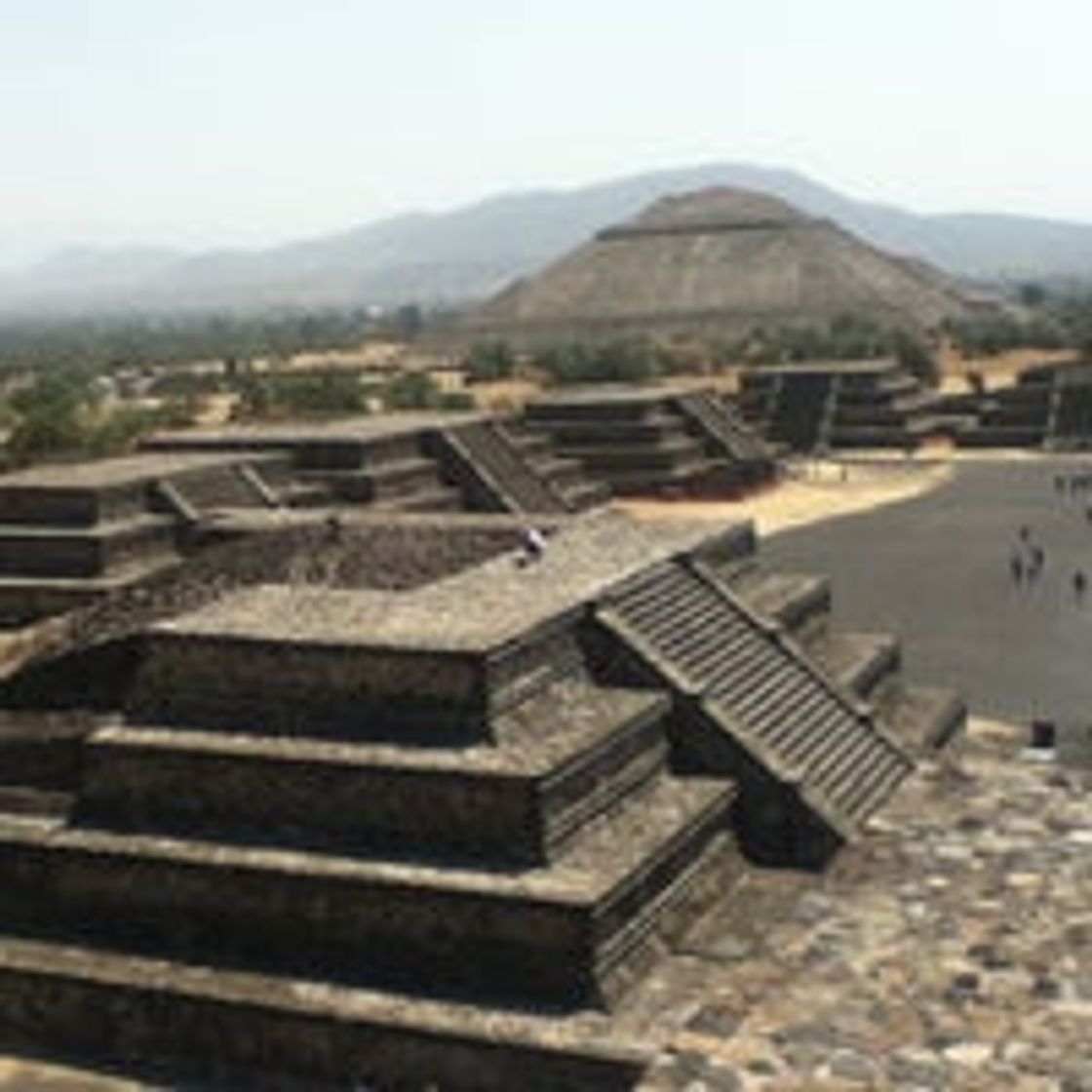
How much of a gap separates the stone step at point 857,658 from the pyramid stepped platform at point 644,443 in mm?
29898

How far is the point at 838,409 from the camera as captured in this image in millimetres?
70875

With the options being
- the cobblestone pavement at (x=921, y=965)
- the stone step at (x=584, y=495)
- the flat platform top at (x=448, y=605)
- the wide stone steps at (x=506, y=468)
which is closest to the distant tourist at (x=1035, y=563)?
the stone step at (x=584, y=495)

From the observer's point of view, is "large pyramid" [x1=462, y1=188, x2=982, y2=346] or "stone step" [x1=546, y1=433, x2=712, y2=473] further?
"large pyramid" [x1=462, y1=188, x2=982, y2=346]

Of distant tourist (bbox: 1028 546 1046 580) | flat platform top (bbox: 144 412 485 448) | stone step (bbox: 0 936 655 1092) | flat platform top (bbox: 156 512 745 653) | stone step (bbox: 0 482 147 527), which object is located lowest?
distant tourist (bbox: 1028 546 1046 580)

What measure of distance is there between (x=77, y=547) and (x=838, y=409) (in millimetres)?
45189

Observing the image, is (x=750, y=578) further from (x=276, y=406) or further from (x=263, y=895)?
(x=276, y=406)

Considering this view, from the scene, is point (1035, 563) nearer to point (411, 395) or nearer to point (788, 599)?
point (788, 599)

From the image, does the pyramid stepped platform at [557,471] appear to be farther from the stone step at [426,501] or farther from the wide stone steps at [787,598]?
the wide stone steps at [787,598]

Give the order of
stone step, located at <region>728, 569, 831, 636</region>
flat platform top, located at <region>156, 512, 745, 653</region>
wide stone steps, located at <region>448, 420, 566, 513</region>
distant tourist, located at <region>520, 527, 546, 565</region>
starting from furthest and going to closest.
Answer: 1. wide stone steps, located at <region>448, 420, 566, 513</region>
2. stone step, located at <region>728, 569, 831, 636</region>
3. distant tourist, located at <region>520, 527, 546, 565</region>
4. flat platform top, located at <region>156, 512, 745, 653</region>

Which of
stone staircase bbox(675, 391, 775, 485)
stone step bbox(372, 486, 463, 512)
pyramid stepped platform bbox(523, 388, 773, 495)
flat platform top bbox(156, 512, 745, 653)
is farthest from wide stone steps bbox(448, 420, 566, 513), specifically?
flat platform top bbox(156, 512, 745, 653)

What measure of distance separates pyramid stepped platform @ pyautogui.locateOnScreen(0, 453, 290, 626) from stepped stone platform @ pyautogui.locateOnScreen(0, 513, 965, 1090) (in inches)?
458

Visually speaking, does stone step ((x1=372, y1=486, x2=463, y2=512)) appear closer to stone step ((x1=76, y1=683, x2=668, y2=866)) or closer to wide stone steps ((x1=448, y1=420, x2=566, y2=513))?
wide stone steps ((x1=448, y1=420, x2=566, y2=513))

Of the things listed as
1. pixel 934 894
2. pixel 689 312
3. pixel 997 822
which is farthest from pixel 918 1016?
pixel 689 312

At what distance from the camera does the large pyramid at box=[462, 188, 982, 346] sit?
132 meters
